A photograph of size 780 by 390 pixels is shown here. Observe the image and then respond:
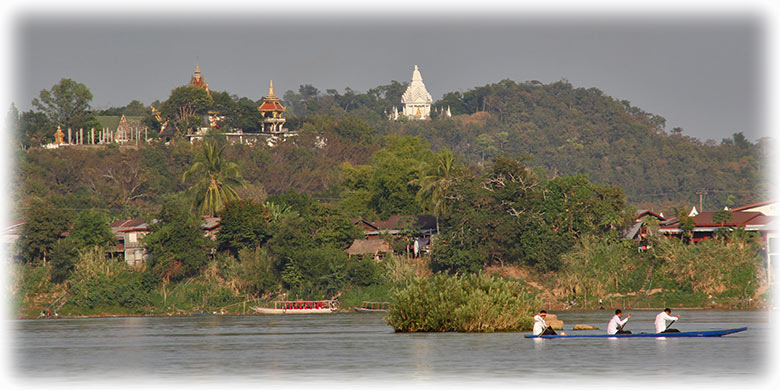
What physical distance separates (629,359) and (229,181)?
49.8 meters

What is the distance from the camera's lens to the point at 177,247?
68.1m

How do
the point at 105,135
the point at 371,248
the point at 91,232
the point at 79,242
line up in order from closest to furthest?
the point at 79,242
the point at 371,248
the point at 91,232
the point at 105,135

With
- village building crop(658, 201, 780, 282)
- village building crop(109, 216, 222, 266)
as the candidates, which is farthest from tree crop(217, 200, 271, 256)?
village building crop(658, 201, 780, 282)

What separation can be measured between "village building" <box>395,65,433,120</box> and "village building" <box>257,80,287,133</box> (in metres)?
55.8

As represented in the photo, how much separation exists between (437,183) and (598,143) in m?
74.5

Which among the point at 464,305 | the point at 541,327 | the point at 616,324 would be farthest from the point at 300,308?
the point at 616,324

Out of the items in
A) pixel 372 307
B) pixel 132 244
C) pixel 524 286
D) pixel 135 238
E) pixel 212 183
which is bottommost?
pixel 372 307

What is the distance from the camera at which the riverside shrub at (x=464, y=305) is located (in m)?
39.2

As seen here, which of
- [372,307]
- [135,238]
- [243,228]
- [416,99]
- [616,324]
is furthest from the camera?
[416,99]

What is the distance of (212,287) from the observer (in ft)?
222

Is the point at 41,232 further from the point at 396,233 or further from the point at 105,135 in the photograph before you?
the point at 105,135

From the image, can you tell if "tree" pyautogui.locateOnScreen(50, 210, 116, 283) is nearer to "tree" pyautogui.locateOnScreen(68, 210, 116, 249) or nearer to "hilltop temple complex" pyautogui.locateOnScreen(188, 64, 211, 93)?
"tree" pyautogui.locateOnScreen(68, 210, 116, 249)

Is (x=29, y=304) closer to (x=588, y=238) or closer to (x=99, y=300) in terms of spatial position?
(x=99, y=300)

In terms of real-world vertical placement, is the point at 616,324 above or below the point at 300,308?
above
